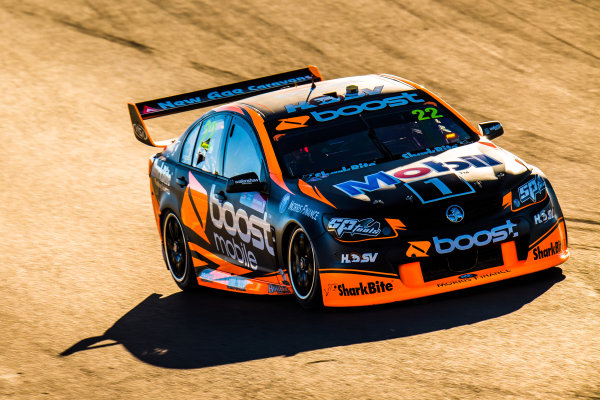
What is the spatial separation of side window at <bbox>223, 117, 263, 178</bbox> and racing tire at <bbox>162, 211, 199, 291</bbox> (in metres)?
0.98

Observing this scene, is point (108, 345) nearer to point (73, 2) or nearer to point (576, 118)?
point (576, 118)

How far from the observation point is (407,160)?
8.30 meters

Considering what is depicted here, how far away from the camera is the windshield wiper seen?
8.48 meters

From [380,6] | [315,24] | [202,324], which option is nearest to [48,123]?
[315,24]

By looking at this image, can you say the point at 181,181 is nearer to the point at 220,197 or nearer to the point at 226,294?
the point at 220,197

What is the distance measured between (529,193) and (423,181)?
2.51 ft

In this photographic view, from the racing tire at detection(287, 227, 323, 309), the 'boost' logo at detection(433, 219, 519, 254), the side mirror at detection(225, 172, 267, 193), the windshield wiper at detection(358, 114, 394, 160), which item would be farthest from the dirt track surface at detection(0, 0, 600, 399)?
the windshield wiper at detection(358, 114, 394, 160)

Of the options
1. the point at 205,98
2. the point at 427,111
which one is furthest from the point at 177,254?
the point at 427,111

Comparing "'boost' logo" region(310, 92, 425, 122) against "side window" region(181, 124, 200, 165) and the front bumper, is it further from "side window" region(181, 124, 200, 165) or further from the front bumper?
the front bumper

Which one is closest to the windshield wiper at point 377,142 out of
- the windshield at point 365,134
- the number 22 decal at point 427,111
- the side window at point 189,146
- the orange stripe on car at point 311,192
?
the windshield at point 365,134

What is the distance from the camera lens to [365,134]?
869 cm

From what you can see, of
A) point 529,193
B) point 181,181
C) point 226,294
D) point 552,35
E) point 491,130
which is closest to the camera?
point 529,193

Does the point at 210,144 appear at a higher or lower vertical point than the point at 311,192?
lower

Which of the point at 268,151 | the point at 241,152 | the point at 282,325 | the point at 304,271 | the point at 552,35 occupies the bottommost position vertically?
the point at 552,35
